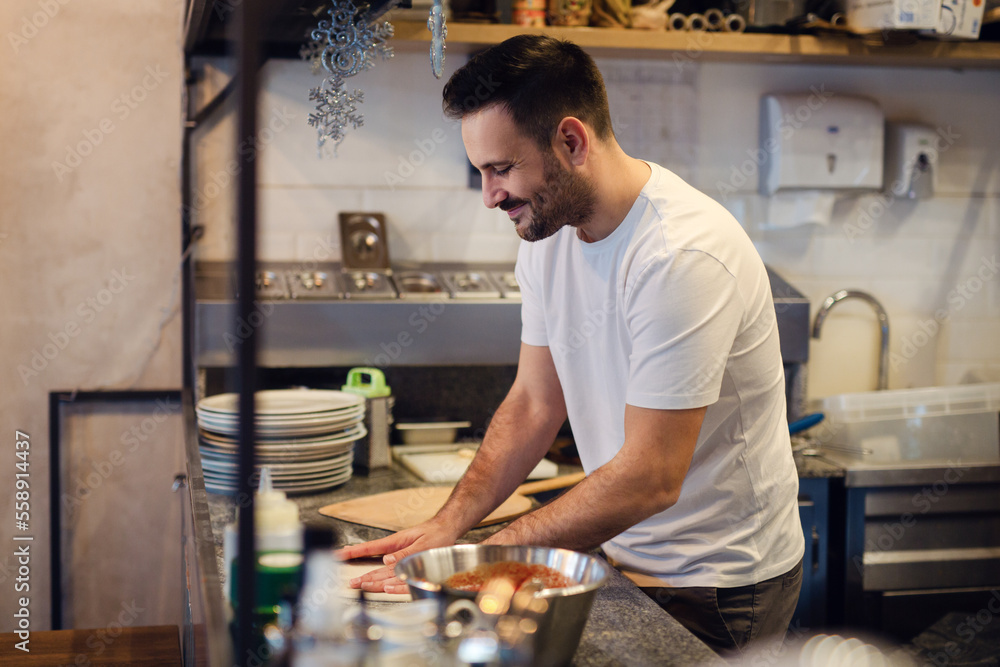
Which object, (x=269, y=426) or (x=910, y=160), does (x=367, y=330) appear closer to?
(x=269, y=426)

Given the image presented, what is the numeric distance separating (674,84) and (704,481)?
174 cm

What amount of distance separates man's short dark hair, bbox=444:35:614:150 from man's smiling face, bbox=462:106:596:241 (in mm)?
19

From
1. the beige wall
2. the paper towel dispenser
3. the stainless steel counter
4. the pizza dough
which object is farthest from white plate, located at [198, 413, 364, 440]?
the paper towel dispenser

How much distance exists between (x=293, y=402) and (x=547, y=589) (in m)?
1.29

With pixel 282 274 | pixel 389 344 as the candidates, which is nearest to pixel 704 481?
pixel 389 344

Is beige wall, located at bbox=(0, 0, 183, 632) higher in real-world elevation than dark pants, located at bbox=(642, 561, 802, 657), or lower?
higher

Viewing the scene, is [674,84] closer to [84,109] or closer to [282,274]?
[282,274]

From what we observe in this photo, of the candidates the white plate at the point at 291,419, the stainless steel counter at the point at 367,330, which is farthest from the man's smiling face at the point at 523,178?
the stainless steel counter at the point at 367,330

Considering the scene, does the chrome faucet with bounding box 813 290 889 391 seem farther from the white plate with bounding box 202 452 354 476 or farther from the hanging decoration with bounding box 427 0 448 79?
the hanging decoration with bounding box 427 0 448 79

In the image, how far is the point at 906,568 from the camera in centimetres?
245

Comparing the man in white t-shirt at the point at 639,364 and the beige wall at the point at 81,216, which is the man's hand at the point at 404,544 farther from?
the beige wall at the point at 81,216

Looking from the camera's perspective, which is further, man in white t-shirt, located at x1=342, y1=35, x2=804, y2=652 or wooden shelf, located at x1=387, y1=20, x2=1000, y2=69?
wooden shelf, located at x1=387, y1=20, x2=1000, y2=69

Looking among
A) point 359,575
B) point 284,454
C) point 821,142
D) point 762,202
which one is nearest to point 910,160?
point 821,142

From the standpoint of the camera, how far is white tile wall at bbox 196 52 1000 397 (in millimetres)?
2717
